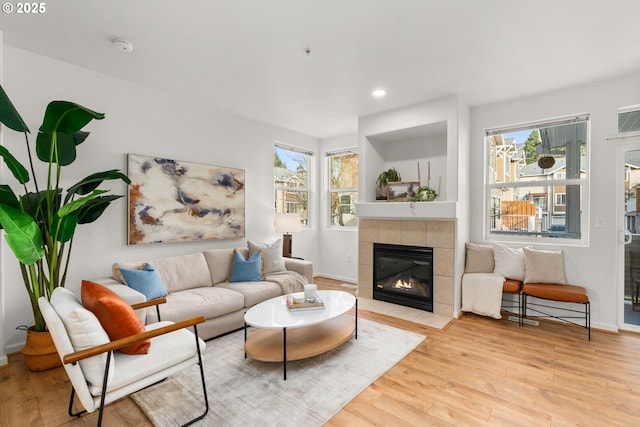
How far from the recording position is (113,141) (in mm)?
3211

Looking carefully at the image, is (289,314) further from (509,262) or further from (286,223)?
(509,262)

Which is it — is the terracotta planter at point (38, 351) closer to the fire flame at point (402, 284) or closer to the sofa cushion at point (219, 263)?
the sofa cushion at point (219, 263)

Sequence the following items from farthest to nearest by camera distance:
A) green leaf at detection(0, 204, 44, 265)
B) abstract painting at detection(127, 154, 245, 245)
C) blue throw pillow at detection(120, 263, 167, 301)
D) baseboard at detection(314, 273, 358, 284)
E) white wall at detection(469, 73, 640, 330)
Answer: baseboard at detection(314, 273, 358, 284) → abstract painting at detection(127, 154, 245, 245) → white wall at detection(469, 73, 640, 330) → blue throw pillow at detection(120, 263, 167, 301) → green leaf at detection(0, 204, 44, 265)

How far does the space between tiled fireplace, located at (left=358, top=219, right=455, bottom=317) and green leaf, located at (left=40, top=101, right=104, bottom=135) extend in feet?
11.3

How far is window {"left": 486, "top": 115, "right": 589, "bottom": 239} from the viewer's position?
3555 mm

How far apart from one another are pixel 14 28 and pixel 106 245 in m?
1.97

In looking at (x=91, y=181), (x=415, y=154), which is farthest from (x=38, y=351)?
(x=415, y=154)

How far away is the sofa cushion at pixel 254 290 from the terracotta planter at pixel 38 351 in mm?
1543

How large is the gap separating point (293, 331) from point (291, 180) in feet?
10.3

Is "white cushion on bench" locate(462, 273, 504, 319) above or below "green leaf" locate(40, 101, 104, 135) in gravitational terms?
below

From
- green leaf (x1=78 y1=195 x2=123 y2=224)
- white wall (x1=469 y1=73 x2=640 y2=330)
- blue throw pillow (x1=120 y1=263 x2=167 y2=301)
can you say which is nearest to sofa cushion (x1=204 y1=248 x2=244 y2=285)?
blue throw pillow (x1=120 y1=263 x2=167 y2=301)

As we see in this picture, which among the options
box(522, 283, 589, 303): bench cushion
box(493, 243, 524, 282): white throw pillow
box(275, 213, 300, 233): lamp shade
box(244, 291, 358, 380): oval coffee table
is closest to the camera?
box(244, 291, 358, 380): oval coffee table

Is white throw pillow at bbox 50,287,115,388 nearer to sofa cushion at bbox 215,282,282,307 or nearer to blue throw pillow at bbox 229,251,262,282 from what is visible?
sofa cushion at bbox 215,282,282,307

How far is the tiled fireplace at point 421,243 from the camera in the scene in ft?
12.3
